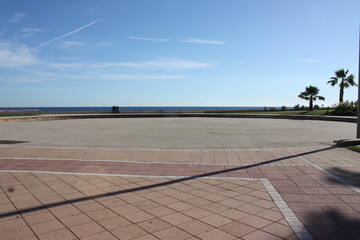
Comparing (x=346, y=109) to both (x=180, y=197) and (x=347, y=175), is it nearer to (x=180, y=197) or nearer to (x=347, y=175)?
(x=347, y=175)

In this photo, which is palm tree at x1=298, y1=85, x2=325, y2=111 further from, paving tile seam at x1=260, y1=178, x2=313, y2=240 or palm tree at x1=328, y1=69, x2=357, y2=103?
paving tile seam at x1=260, y1=178, x2=313, y2=240

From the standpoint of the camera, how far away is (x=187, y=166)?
695cm

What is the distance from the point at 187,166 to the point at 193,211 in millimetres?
2888

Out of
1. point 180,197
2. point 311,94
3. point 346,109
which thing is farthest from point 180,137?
point 311,94

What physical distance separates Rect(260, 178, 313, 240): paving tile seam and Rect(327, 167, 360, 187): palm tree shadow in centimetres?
160

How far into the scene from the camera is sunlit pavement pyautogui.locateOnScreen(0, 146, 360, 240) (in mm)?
3445

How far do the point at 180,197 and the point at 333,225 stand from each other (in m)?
2.27

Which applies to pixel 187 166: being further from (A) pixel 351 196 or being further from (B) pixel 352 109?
(B) pixel 352 109

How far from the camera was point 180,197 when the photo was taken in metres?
4.66

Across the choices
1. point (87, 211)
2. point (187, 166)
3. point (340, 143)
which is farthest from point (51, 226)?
point (340, 143)

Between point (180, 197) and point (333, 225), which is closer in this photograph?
point (333, 225)

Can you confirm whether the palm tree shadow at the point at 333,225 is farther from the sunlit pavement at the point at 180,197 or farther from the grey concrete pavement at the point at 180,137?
the grey concrete pavement at the point at 180,137

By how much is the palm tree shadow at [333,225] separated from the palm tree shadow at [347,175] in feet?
5.96

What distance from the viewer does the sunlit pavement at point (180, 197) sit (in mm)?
3445
